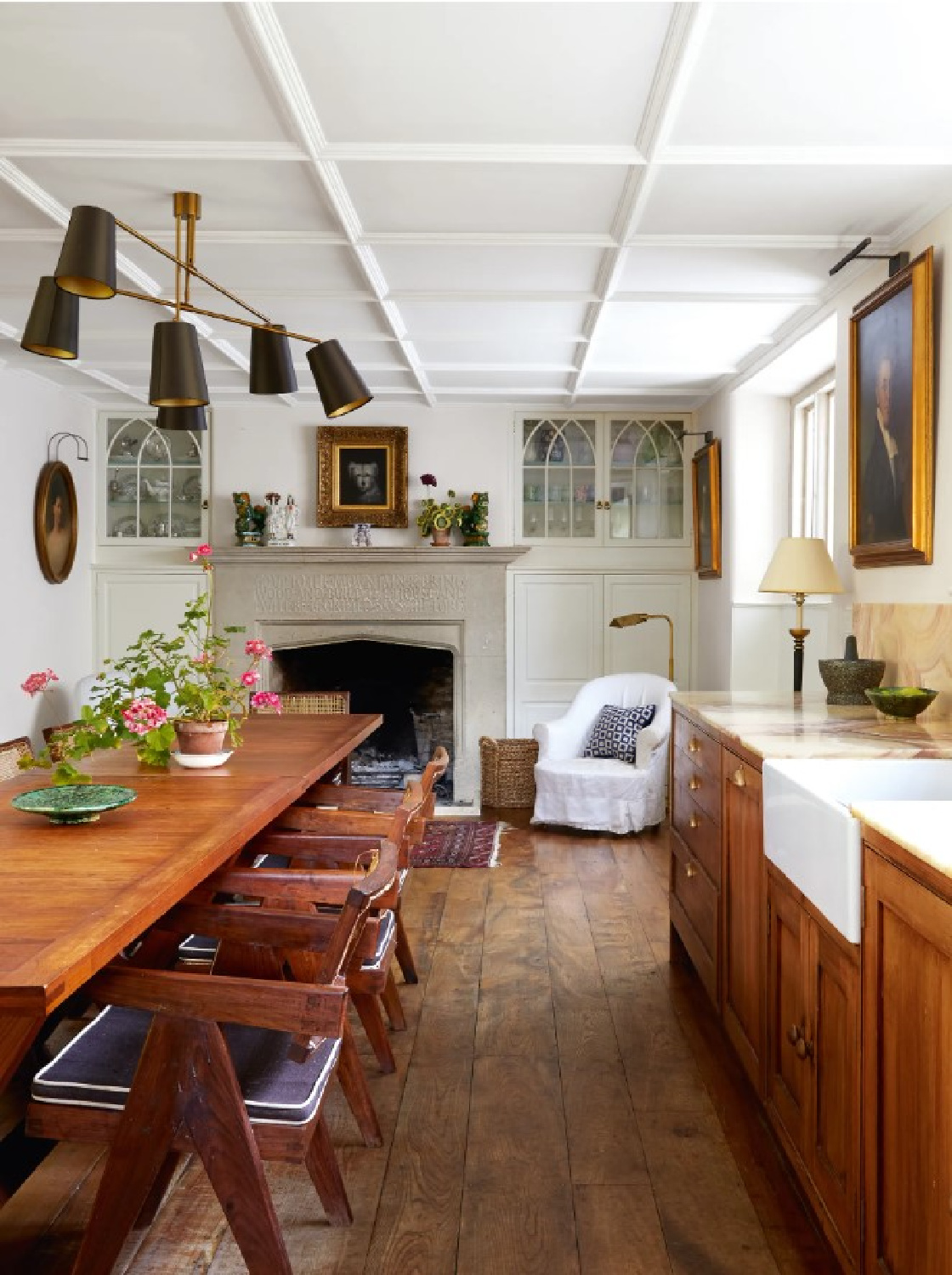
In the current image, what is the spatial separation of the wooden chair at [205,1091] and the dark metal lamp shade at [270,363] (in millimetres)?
1826

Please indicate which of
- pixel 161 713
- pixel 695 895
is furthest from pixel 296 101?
pixel 695 895

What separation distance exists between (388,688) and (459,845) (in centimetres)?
189

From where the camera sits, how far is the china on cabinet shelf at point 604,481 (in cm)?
705

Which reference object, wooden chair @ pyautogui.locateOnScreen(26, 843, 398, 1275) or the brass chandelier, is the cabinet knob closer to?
wooden chair @ pyautogui.locateOnScreen(26, 843, 398, 1275)

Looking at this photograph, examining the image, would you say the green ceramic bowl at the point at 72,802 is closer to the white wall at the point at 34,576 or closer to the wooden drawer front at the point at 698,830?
the wooden drawer front at the point at 698,830

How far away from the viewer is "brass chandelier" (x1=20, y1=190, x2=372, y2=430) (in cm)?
246

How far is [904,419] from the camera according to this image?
3453mm

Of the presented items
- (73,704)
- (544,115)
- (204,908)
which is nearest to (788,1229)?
(204,908)

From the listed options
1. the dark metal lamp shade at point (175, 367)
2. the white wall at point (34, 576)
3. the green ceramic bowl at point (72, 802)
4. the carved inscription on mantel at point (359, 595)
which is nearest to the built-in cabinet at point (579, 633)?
the carved inscription on mantel at point (359, 595)

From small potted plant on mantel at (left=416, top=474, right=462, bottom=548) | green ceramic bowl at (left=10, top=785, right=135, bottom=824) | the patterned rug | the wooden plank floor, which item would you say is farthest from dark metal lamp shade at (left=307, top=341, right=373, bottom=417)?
small potted plant on mantel at (left=416, top=474, right=462, bottom=548)

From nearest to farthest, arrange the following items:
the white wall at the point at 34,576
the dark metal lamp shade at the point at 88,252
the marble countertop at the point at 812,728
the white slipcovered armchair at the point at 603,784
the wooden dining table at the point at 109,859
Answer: the wooden dining table at the point at 109,859 → the dark metal lamp shade at the point at 88,252 → the marble countertop at the point at 812,728 → the white wall at the point at 34,576 → the white slipcovered armchair at the point at 603,784

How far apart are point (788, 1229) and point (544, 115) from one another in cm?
261

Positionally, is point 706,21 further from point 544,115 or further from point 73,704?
point 73,704

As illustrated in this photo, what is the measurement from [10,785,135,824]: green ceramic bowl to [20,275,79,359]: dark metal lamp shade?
3.53 feet
